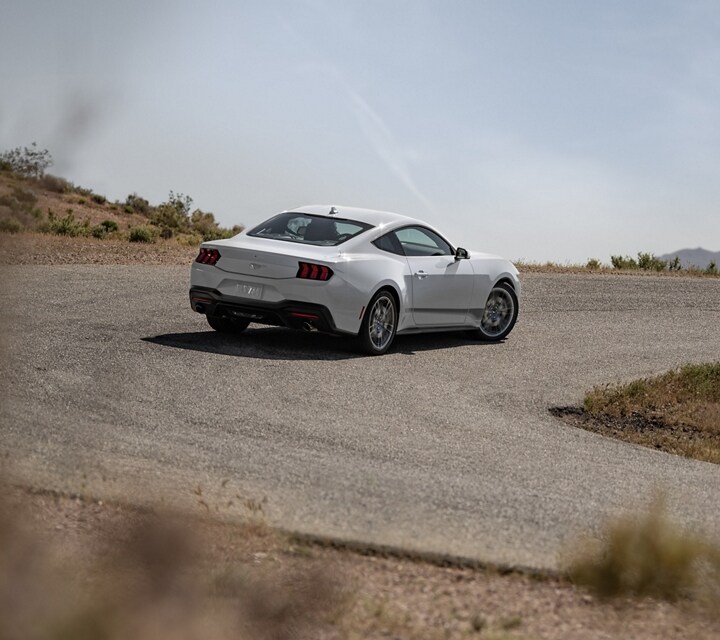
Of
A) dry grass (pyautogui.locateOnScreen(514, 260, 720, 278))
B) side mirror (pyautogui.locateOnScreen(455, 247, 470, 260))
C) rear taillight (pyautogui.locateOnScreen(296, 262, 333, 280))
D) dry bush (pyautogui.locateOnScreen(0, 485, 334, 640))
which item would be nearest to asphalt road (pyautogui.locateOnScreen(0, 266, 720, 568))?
dry bush (pyautogui.locateOnScreen(0, 485, 334, 640))

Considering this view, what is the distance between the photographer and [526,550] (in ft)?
19.9

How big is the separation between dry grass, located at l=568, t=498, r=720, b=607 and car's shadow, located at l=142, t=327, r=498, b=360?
22.3 ft

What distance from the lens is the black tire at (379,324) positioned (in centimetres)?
1266

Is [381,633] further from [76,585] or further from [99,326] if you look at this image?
[99,326]

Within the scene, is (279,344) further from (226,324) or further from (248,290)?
(248,290)

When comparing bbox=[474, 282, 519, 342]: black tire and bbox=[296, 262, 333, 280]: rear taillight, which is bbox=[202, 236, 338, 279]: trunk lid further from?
bbox=[474, 282, 519, 342]: black tire

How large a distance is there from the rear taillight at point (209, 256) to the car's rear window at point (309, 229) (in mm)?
582

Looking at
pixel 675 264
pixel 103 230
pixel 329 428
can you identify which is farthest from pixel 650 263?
pixel 329 428

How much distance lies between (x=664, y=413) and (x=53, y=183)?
35.3 ft

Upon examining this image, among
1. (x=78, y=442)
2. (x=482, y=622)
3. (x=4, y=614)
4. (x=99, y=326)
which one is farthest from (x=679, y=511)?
(x=99, y=326)

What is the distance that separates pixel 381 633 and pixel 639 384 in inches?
367

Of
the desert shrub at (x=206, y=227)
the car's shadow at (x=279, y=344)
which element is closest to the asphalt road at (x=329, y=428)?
the car's shadow at (x=279, y=344)

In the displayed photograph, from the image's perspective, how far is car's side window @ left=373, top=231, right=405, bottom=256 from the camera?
42.7ft

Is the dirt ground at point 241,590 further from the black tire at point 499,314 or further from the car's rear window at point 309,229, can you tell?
the black tire at point 499,314
